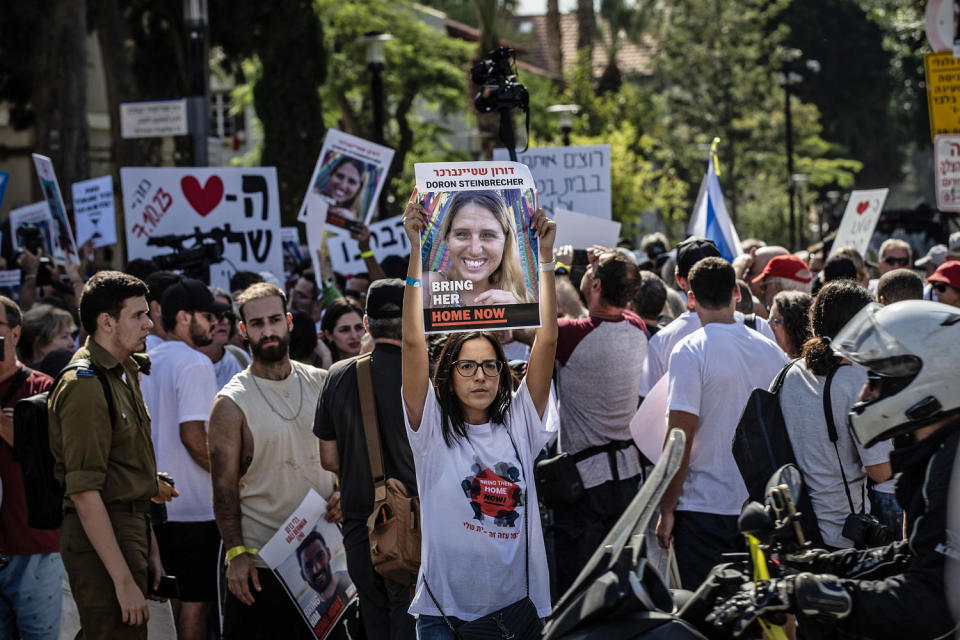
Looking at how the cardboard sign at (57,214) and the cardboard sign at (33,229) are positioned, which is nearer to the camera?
the cardboard sign at (57,214)

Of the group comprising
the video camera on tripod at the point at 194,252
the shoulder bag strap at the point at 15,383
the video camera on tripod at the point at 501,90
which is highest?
the video camera on tripod at the point at 501,90

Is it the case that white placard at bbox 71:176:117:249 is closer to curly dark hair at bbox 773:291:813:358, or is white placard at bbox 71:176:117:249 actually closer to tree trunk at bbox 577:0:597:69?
curly dark hair at bbox 773:291:813:358

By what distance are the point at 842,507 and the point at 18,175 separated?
1281 inches

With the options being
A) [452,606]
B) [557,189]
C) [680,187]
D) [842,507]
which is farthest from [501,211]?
[680,187]

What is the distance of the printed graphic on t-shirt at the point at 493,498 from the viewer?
4152 mm

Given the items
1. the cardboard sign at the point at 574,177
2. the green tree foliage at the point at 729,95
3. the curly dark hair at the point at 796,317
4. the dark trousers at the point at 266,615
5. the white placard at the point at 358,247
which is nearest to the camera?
the curly dark hair at the point at 796,317

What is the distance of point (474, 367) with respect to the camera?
428 cm

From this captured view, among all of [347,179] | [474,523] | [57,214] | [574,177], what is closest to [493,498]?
[474,523]

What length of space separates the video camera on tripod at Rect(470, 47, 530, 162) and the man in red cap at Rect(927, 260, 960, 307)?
9.42 feet

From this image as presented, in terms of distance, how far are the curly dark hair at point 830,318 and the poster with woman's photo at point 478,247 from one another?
47.6 inches

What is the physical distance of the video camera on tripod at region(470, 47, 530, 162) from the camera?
8500 millimetres

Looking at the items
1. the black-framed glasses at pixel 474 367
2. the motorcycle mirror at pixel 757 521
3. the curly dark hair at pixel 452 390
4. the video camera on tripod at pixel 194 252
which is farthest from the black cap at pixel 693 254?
the video camera on tripod at pixel 194 252

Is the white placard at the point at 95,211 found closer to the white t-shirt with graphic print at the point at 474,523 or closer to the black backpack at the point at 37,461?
the black backpack at the point at 37,461

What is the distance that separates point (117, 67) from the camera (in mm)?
20750
